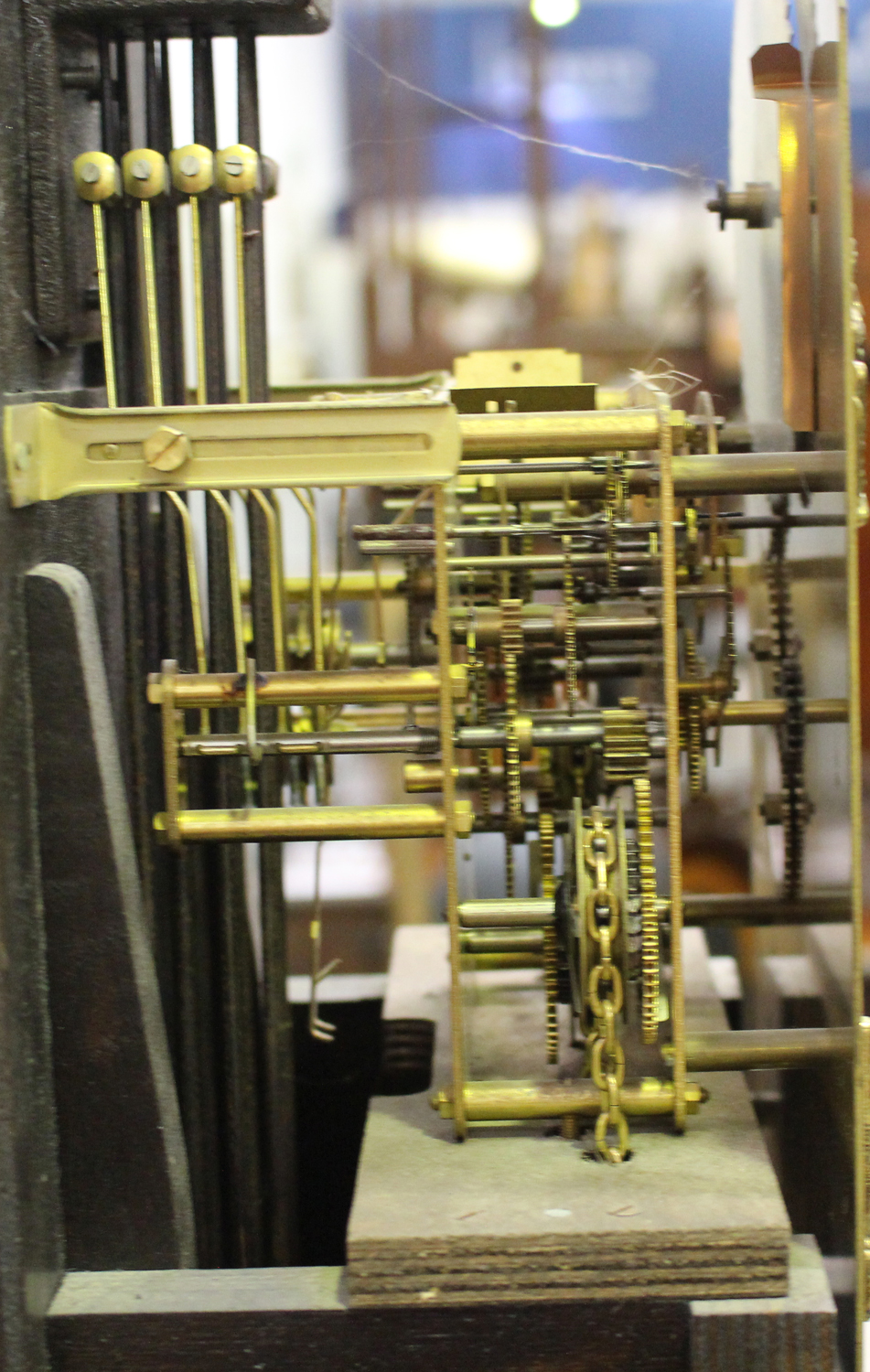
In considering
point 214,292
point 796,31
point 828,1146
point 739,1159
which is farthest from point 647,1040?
point 796,31

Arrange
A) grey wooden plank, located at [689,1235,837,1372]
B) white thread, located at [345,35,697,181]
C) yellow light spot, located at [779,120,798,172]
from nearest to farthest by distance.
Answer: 1. grey wooden plank, located at [689,1235,837,1372]
2. yellow light spot, located at [779,120,798,172]
3. white thread, located at [345,35,697,181]

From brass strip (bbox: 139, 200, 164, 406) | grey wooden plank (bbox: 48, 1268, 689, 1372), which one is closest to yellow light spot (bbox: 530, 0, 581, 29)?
brass strip (bbox: 139, 200, 164, 406)

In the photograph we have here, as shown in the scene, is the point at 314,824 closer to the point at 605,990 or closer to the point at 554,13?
the point at 605,990

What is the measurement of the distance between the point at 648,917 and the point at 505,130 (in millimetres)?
1668

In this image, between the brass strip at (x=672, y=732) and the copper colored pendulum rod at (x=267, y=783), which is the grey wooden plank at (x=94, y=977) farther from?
the brass strip at (x=672, y=732)

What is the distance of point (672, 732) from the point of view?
155 cm

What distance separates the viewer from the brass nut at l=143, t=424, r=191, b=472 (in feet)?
4.76

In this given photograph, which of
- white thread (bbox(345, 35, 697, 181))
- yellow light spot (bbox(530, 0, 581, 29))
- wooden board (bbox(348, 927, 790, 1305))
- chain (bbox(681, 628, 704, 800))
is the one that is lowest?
wooden board (bbox(348, 927, 790, 1305))

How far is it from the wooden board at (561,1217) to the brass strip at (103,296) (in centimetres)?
86

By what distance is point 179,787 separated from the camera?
1612mm

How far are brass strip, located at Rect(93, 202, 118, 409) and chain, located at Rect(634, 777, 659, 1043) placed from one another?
0.69 metres

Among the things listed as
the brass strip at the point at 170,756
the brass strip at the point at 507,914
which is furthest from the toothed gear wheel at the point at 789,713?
the brass strip at the point at 170,756

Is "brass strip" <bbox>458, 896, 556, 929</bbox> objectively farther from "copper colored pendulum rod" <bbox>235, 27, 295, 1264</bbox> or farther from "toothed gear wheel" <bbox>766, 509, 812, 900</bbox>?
"toothed gear wheel" <bbox>766, 509, 812, 900</bbox>

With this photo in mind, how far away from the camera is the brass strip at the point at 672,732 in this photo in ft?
5.01
